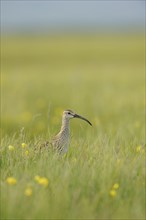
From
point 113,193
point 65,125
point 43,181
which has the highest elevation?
point 65,125

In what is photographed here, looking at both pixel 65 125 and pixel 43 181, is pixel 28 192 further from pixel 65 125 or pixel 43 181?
pixel 65 125

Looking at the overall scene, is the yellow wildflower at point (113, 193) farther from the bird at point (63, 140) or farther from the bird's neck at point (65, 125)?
the bird's neck at point (65, 125)

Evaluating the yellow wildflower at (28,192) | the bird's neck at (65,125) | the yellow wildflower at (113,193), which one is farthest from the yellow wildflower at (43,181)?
the bird's neck at (65,125)

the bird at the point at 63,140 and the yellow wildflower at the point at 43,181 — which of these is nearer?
the yellow wildflower at the point at 43,181

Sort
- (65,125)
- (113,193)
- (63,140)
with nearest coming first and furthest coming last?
(113,193)
(63,140)
(65,125)

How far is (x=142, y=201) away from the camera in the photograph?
573cm

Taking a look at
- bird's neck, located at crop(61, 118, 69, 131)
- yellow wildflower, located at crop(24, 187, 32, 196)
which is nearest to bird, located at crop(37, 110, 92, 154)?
bird's neck, located at crop(61, 118, 69, 131)

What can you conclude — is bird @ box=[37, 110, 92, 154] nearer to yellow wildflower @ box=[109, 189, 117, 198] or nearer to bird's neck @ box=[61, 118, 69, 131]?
bird's neck @ box=[61, 118, 69, 131]

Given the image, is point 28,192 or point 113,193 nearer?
point 28,192

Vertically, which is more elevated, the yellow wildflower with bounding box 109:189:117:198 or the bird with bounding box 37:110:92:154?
the bird with bounding box 37:110:92:154

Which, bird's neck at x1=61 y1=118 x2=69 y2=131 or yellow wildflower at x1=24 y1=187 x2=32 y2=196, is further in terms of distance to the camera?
bird's neck at x1=61 y1=118 x2=69 y2=131

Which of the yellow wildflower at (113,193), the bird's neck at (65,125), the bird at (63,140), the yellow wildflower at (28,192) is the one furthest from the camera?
the bird's neck at (65,125)

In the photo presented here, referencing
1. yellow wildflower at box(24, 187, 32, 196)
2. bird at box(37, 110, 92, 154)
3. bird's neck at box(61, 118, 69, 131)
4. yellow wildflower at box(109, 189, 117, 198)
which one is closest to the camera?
yellow wildflower at box(24, 187, 32, 196)

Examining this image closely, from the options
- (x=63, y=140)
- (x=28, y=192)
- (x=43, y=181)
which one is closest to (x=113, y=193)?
(x=43, y=181)
